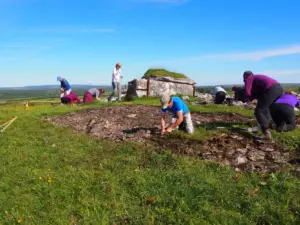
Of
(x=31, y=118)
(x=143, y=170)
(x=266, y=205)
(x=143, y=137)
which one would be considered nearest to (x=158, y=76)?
(x=31, y=118)

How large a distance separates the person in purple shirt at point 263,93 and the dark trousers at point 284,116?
485 mm

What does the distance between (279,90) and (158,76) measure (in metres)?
19.4

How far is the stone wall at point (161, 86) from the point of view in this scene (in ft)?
77.3

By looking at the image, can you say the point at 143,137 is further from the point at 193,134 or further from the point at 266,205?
the point at 266,205

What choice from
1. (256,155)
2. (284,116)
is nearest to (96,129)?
(256,155)

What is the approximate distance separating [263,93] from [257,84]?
0.35 meters

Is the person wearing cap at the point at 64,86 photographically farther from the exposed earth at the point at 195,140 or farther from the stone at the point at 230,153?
the stone at the point at 230,153

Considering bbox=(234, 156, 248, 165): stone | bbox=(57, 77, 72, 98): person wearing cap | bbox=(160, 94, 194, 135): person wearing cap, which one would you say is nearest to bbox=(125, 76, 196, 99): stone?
bbox=(57, 77, 72, 98): person wearing cap

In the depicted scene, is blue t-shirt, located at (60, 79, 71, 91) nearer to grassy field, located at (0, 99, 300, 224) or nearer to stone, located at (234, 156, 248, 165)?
grassy field, located at (0, 99, 300, 224)

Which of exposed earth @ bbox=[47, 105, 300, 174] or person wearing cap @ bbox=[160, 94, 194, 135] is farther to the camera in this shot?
person wearing cap @ bbox=[160, 94, 194, 135]

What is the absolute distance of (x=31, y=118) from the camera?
43.4 feet

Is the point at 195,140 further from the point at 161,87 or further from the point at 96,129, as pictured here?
the point at 161,87

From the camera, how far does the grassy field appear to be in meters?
4.84

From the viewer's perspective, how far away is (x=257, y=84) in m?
8.21
